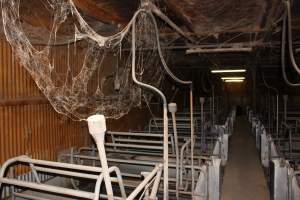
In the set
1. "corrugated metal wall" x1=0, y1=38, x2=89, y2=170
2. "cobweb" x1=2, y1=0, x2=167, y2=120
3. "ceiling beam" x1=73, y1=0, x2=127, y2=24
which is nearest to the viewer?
"cobweb" x1=2, y1=0, x2=167, y2=120

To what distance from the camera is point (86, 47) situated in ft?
16.4

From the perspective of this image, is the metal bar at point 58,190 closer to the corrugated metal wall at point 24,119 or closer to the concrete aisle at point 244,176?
the corrugated metal wall at point 24,119

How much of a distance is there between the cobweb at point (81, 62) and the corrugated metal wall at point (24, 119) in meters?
0.21

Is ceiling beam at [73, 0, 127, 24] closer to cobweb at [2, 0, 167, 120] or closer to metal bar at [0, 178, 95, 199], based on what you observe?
cobweb at [2, 0, 167, 120]

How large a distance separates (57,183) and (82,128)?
1187mm

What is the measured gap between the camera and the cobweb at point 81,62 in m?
3.10

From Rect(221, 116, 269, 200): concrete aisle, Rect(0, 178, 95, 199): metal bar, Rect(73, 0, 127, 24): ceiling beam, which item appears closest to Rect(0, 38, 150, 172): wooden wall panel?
Rect(73, 0, 127, 24): ceiling beam

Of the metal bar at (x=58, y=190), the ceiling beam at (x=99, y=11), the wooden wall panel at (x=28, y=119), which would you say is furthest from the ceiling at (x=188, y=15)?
the metal bar at (x=58, y=190)

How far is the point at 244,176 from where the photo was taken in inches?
251

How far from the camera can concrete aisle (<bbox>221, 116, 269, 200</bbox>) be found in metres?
5.35

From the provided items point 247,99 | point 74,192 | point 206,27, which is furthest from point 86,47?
point 247,99

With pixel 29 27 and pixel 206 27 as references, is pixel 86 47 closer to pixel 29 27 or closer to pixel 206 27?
pixel 29 27

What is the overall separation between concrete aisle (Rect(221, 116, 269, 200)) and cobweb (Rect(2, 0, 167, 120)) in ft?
8.57

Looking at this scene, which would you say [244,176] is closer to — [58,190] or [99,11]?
[99,11]
